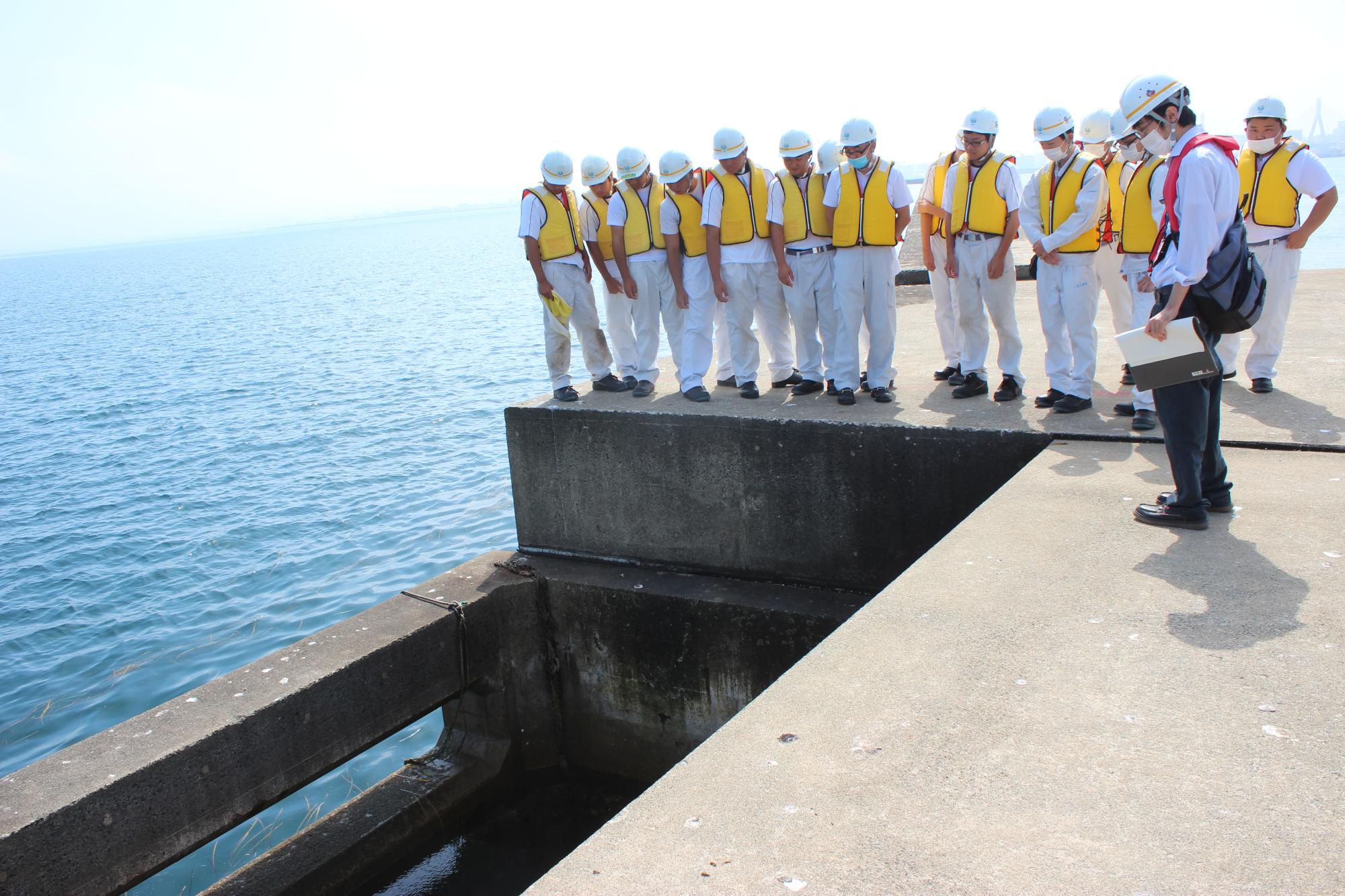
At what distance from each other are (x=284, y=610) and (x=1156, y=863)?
32.0ft

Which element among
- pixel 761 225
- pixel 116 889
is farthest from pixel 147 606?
pixel 761 225

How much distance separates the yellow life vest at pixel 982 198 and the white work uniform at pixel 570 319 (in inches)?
104

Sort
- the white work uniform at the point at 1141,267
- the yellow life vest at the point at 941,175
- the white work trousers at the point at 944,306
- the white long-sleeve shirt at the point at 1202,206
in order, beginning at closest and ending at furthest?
1. the white long-sleeve shirt at the point at 1202,206
2. the white work uniform at the point at 1141,267
3. the yellow life vest at the point at 941,175
4. the white work trousers at the point at 944,306

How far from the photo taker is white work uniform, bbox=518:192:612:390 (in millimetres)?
7281

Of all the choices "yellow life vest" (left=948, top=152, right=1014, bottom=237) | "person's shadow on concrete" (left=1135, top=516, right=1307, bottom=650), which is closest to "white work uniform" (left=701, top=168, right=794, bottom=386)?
"yellow life vest" (left=948, top=152, right=1014, bottom=237)

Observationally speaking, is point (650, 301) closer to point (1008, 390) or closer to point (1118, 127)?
point (1008, 390)

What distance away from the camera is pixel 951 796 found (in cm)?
249

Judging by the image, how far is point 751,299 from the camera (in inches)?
281

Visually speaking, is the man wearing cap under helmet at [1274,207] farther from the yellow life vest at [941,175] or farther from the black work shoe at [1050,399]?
the yellow life vest at [941,175]

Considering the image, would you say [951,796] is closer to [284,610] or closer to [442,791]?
[442,791]

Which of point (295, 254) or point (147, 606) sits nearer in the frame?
point (147, 606)

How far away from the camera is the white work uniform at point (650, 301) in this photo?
7.13m

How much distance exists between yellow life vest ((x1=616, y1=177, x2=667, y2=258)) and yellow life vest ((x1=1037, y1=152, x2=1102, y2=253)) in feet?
8.38

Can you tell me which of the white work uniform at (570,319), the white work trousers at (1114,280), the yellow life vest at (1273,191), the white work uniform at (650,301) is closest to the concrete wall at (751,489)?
the white work uniform at (570,319)
